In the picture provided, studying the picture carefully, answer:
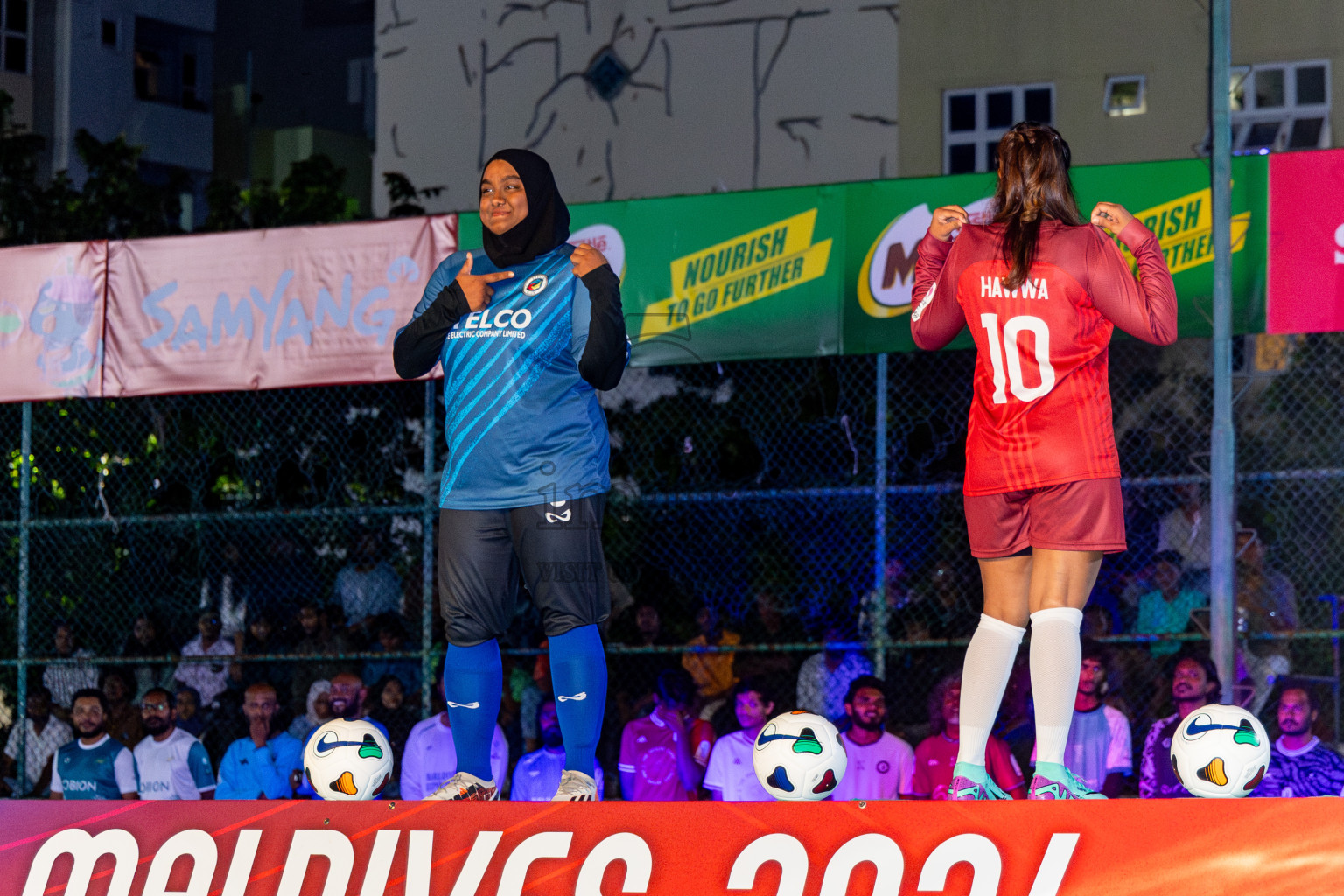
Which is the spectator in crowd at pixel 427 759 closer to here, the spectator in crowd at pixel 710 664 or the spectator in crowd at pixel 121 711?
the spectator in crowd at pixel 710 664

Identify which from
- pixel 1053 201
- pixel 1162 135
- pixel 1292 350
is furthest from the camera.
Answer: pixel 1162 135

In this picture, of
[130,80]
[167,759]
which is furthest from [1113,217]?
[130,80]

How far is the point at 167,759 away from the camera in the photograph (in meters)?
7.80

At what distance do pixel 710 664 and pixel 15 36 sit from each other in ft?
58.5

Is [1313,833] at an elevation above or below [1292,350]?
below

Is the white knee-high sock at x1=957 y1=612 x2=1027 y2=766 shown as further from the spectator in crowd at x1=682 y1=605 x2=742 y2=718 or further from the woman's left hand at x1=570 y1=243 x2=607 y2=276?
the spectator in crowd at x1=682 y1=605 x2=742 y2=718

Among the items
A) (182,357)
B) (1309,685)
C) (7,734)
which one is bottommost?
(7,734)

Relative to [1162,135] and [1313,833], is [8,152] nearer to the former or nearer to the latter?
[1162,135]

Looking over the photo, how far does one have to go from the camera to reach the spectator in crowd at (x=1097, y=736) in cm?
648

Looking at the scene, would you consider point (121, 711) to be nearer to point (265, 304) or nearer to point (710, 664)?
point (265, 304)

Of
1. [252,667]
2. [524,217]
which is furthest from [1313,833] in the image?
[252,667]

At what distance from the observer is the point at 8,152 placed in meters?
15.3

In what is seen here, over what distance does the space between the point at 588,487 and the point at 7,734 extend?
21.0ft

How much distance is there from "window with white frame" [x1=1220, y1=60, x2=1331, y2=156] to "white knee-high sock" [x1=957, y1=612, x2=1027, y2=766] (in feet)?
30.9
